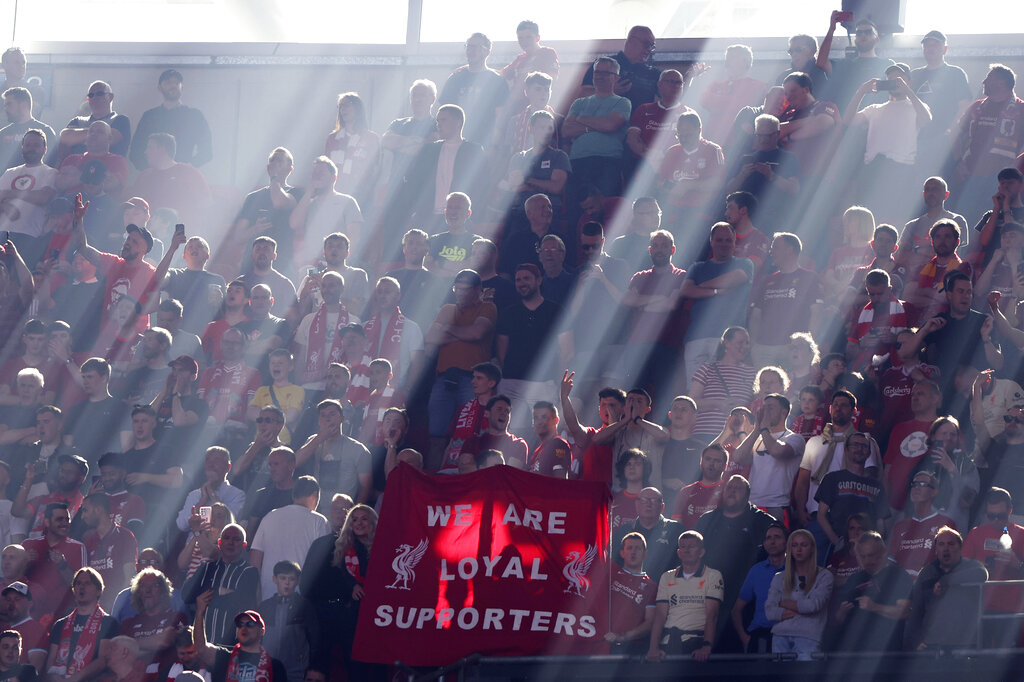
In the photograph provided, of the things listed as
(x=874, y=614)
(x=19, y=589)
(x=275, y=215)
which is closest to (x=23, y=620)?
(x=19, y=589)

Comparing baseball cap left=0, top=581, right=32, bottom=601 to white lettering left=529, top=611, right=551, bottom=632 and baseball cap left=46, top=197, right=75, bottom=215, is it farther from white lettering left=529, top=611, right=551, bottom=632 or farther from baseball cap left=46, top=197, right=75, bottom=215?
baseball cap left=46, top=197, right=75, bottom=215

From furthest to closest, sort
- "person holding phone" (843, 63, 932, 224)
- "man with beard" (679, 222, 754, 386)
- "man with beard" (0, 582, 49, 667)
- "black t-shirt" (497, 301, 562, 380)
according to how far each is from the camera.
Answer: "person holding phone" (843, 63, 932, 224), "black t-shirt" (497, 301, 562, 380), "man with beard" (679, 222, 754, 386), "man with beard" (0, 582, 49, 667)

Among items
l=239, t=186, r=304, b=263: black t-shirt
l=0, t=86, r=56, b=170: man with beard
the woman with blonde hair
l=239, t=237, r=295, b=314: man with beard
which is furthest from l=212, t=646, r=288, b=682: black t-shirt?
l=0, t=86, r=56, b=170: man with beard

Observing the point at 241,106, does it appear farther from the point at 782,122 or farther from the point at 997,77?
the point at 997,77

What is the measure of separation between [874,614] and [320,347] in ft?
18.2

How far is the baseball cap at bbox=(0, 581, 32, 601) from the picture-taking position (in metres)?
11.5

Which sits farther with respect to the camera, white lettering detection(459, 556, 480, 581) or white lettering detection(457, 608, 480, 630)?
white lettering detection(459, 556, 480, 581)

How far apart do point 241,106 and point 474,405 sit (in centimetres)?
944

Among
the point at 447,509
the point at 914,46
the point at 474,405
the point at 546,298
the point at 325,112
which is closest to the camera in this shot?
the point at 447,509

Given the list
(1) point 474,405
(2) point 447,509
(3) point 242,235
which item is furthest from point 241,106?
(2) point 447,509

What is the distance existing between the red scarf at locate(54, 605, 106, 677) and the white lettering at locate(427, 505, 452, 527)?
276cm

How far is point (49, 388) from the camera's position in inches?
529

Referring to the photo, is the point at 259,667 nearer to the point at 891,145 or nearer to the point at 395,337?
the point at 395,337

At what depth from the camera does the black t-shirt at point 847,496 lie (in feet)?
34.2
